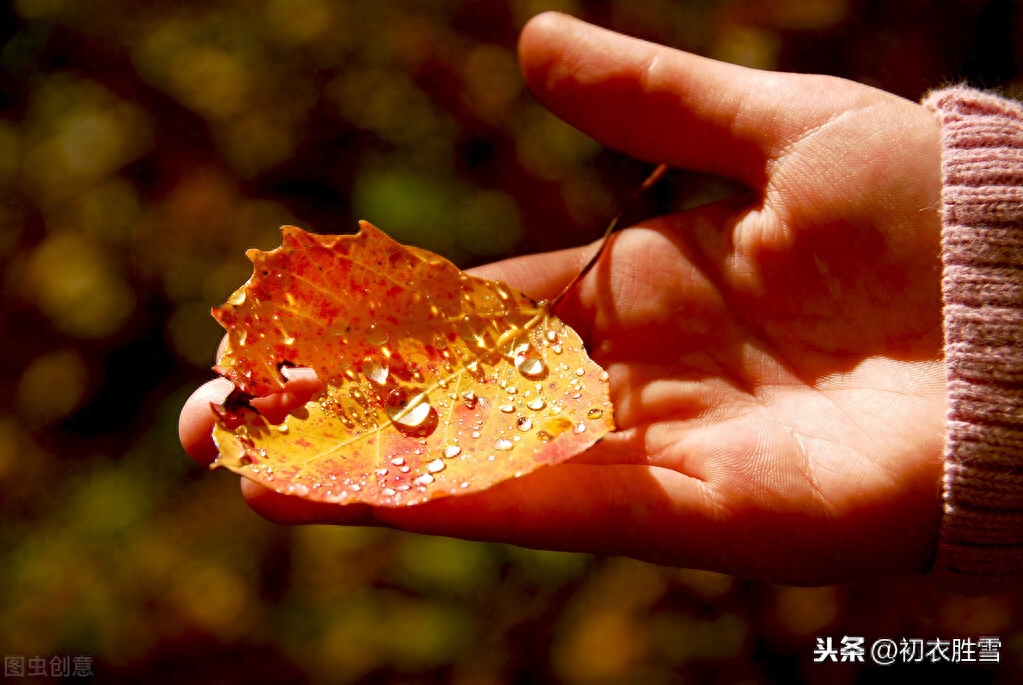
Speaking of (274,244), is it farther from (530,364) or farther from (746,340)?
(746,340)

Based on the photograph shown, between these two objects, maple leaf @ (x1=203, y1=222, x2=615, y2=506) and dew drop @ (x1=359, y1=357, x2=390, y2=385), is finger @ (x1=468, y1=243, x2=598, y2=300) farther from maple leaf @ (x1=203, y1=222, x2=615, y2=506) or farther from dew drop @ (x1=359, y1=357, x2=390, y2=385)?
dew drop @ (x1=359, y1=357, x2=390, y2=385)

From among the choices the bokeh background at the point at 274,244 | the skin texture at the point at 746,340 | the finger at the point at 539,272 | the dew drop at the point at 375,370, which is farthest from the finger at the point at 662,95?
the dew drop at the point at 375,370

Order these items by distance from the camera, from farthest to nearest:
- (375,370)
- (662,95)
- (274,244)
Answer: (274,244) < (662,95) < (375,370)

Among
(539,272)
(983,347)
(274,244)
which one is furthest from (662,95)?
(274,244)

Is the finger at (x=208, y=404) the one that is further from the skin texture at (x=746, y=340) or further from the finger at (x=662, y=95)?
the finger at (x=662, y=95)

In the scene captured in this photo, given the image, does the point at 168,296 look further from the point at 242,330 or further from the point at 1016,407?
the point at 1016,407

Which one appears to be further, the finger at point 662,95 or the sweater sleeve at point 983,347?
the finger at point 662,95
